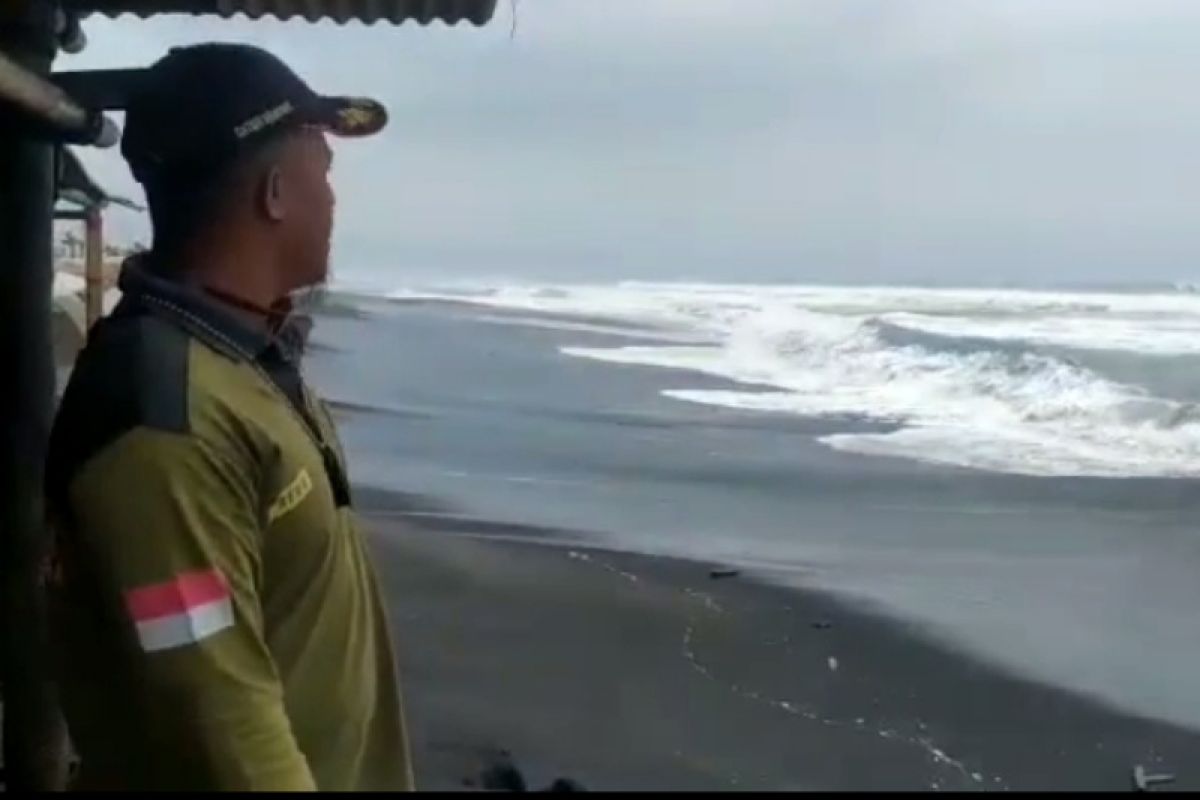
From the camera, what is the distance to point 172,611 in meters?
1.68

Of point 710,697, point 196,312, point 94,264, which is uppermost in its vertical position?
point 196,312

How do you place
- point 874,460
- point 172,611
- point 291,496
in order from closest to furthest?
point 172,611
point 291,496
point 874,460

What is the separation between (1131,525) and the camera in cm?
1450

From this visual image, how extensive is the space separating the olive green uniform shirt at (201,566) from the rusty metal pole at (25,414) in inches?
55.3

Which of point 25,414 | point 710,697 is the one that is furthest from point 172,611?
point 710,697

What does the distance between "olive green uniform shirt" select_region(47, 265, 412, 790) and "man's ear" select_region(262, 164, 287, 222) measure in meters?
0.13

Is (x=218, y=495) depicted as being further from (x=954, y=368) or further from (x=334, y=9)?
(x=954, y=368)

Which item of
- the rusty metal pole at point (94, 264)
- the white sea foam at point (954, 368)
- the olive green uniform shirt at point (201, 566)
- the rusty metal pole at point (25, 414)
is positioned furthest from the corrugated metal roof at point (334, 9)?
the white sea foam at point (954, 368)

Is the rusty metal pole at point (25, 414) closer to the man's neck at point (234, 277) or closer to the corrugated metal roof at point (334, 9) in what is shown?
the corrugated metal roof at point (334, 9)

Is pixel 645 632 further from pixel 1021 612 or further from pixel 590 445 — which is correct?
pixel 590 445

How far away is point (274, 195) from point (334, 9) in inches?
97.2

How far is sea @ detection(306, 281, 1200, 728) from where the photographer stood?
11.1 meters

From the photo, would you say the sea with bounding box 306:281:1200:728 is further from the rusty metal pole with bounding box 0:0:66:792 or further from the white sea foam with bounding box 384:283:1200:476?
the rusty metal pole with bounding box 0:0:66:792

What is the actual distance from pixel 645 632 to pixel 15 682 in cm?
667
